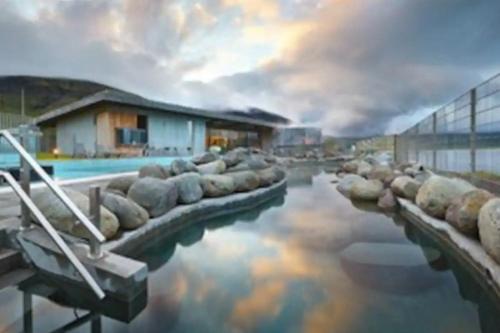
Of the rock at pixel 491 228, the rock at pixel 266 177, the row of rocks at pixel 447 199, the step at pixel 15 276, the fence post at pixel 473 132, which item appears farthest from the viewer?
the rock at pixel 266 177

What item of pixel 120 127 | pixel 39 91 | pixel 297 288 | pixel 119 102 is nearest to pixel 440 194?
pixel 297 288

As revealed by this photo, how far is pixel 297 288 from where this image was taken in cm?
283

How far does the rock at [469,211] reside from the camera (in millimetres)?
3420

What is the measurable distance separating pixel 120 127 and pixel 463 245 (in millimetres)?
13227

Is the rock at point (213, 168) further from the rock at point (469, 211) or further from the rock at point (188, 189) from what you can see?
the rock at point (469, 211)

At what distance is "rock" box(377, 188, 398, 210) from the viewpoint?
6450 mm

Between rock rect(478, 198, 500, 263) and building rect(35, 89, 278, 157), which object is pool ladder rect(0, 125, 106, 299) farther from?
building rect(35, 89, 278, 157)

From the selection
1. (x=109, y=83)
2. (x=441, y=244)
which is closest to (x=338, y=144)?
(x=109, y=83)

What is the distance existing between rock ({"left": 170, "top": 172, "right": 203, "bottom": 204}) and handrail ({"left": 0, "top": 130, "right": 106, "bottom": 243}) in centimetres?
296

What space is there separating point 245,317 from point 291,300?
43 centimetres

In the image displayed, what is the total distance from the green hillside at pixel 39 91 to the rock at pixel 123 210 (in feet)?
93.4

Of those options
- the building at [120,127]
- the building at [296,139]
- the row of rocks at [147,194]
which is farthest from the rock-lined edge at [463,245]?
the building at [296,139]

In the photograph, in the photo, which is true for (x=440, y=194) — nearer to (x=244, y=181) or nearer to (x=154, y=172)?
(x=244, y=181)

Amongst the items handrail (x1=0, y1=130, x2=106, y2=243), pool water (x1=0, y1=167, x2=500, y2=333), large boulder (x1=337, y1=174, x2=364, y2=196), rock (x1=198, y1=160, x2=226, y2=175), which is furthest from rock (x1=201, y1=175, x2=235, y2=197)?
handrail (x1=0, y1=130, x2=106, y2=243)
